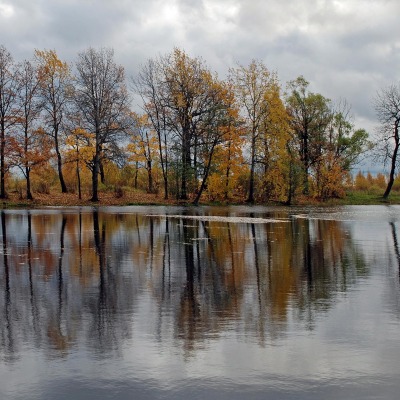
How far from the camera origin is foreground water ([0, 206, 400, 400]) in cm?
592

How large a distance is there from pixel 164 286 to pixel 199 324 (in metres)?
3.12

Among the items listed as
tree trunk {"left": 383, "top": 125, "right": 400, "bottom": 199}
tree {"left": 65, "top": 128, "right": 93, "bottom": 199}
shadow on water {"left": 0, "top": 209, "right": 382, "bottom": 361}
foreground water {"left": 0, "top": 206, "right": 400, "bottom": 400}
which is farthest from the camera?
tree trunk {"left": 383, "top": 125, "right": 400, "bottom": 199}

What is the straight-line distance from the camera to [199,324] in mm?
8258

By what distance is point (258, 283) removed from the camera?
38.2 ft

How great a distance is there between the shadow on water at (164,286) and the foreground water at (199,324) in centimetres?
3

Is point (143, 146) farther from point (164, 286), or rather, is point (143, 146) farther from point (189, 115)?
point (164, 286)

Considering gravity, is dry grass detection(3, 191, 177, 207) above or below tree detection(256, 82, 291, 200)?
below

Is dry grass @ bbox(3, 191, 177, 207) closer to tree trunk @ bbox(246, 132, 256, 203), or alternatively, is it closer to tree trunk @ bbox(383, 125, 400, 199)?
tree trunk @ bbox(246, 132, 256, 203)

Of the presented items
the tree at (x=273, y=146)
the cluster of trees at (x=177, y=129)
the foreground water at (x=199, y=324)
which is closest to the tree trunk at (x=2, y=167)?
the cluster of trees at (x=177, y=129)

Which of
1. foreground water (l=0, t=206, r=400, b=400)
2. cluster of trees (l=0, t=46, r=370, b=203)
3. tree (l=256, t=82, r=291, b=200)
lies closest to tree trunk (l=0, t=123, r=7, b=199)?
cluster of trees (l=0, t=46, r=370, b=203)

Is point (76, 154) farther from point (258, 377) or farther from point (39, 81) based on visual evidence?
point (258, 377)

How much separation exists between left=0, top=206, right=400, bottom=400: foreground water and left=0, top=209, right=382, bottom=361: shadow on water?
3 centimetres

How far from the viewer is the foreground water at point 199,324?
19.4 ft

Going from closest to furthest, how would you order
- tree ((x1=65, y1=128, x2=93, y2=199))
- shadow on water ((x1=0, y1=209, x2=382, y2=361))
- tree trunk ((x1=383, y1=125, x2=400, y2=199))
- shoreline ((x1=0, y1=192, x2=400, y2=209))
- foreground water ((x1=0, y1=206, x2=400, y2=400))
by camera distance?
foreground water ((x1=0, y1=206, x2=400, y2=400))
shadow on water ((x1=0, y1=209, x2=382, y2=361))
shoreline ((x1=0, y1=192, x2=400, y2=209))
tree ((x1=65, y1=128, x2=93, y2=199))
tree trunk ((x1=383, y1=125, x2=400, y2=199))
